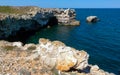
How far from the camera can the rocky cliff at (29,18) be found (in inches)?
2739

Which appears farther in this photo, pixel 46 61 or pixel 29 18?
pixel 29 18

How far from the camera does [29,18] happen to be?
86750 millimetres

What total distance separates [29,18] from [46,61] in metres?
61.3

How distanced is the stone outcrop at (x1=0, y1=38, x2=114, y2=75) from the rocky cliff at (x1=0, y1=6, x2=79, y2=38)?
1575 inches

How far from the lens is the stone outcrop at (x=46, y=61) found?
24.6 m

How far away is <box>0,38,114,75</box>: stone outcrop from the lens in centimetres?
2463

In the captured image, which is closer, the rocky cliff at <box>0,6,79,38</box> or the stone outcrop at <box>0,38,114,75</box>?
the stone outcrop at <box>0,38,114,75</box>

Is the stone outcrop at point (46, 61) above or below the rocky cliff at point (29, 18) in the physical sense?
above

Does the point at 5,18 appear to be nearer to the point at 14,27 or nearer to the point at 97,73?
the point at 14,27

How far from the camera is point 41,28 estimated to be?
9869 centimetres

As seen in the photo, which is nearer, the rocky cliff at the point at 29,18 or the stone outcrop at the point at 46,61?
the stone outcrop at the point at 46,61

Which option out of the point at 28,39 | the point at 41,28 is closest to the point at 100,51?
the point at 28,39

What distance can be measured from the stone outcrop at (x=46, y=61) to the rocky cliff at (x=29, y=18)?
40.0m

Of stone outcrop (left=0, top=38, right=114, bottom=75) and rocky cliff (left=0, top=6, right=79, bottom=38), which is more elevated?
stone outcrop (left=0, top=38, right=114, bottom=75)
